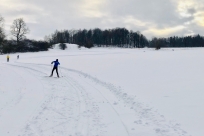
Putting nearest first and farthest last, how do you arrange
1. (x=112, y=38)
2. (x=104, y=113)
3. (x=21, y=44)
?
(x=104, y=113) < (x=21, y=44) < (x=112, y=38)

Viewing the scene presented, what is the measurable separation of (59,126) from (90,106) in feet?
9.37

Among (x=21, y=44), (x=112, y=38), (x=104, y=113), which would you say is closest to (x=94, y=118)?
(x=104, y=113)

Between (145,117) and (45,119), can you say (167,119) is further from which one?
(45,119)

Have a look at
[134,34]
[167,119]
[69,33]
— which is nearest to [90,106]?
[167,119]

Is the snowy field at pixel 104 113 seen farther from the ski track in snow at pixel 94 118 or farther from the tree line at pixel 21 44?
the tree line at pixel 21 44

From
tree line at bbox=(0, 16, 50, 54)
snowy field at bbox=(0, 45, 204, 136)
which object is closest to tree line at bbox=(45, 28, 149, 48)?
tree line at bbox=(0, 16, 50, 54)

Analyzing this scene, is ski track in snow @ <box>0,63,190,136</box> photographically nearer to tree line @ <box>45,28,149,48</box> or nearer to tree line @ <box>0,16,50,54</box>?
tree line @ <box>0,16,50,54</box>

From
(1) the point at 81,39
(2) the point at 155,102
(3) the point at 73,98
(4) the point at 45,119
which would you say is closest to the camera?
(4) the point at 45,119

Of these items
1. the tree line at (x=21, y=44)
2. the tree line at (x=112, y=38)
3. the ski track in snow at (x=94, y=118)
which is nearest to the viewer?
the ski track in snow at (x=94, y=118)

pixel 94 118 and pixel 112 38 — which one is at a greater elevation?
pixel 112 38

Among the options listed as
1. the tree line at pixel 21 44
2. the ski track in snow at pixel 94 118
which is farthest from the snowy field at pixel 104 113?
the tree line at pixel 21 44

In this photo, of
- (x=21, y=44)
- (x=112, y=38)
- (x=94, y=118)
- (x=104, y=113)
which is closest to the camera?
(x=94, y=118)

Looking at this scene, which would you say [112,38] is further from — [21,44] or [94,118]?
[94,118]

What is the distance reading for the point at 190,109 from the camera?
9.23m
